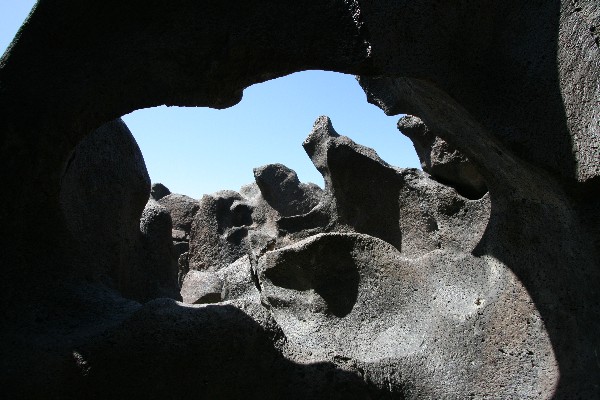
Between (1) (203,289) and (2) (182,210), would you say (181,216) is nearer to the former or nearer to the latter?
(2) (182,210)

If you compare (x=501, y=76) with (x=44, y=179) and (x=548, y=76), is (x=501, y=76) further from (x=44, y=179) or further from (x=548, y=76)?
(x=44, y=179)

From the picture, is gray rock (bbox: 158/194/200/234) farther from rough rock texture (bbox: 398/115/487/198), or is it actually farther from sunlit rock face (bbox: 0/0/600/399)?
sunlit rock face (bbox: 0/0/600/399)

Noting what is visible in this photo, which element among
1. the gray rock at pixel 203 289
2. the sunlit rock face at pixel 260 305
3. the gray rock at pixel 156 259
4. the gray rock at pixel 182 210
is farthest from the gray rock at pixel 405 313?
the gray rock at pixel 182 210

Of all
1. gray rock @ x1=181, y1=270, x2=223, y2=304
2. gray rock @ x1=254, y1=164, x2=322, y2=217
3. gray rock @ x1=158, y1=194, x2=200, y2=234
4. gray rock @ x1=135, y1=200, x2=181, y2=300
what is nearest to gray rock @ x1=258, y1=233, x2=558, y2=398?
gray rock @ x1=135, y1=200, x2=181, y2=300

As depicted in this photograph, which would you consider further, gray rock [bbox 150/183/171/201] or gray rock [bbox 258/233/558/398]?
gray rock [bbox 150/183/171/201]

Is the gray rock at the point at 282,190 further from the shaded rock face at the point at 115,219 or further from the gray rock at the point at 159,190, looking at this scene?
the shaded rock face at the point at 115,219

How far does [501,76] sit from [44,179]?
148 centimetres

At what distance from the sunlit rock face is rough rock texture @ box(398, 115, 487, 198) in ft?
3.04

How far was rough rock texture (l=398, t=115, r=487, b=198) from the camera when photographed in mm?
3383

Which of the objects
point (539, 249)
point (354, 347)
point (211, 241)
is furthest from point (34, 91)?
point (211, 241)

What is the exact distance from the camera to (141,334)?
6.16 ft

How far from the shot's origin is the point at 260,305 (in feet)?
6.95

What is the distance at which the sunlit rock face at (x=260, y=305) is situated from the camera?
1787mm

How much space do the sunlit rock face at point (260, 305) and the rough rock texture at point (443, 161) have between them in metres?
0.93
